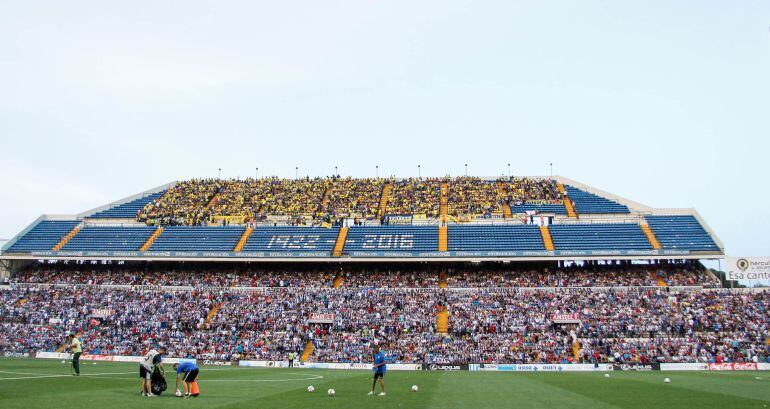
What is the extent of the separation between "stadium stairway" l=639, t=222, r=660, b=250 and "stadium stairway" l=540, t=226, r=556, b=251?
9374mm

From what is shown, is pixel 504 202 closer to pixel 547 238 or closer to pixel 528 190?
pixel 528 190

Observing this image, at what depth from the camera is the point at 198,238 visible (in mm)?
63781

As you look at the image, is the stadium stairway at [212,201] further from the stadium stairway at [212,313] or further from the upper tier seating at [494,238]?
the upper tier seating at [494,238]

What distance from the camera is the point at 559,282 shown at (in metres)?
55.3

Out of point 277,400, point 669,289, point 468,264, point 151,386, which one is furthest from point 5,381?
point 669,289

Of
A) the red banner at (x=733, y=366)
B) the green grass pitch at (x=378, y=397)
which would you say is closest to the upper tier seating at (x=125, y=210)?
the green grass pitch at (x=378, y=397)

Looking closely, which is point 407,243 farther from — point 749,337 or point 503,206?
point 749,337

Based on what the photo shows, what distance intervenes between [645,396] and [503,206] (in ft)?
163

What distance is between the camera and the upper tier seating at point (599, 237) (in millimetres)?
57719


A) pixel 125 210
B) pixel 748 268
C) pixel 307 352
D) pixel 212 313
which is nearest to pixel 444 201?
pixel 307 352

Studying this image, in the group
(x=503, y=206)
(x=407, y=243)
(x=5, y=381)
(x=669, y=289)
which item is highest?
(x=503, y=206)

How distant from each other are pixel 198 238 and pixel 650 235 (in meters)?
46.6

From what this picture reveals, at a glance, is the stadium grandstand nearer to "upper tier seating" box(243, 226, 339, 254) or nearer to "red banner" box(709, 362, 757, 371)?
"upper tier seating" box(243, 226, 339, 254)

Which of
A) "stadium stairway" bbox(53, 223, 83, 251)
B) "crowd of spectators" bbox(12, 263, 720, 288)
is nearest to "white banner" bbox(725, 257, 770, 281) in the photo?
"crowd of spectators" bbox(12, 263, 720, 288)
